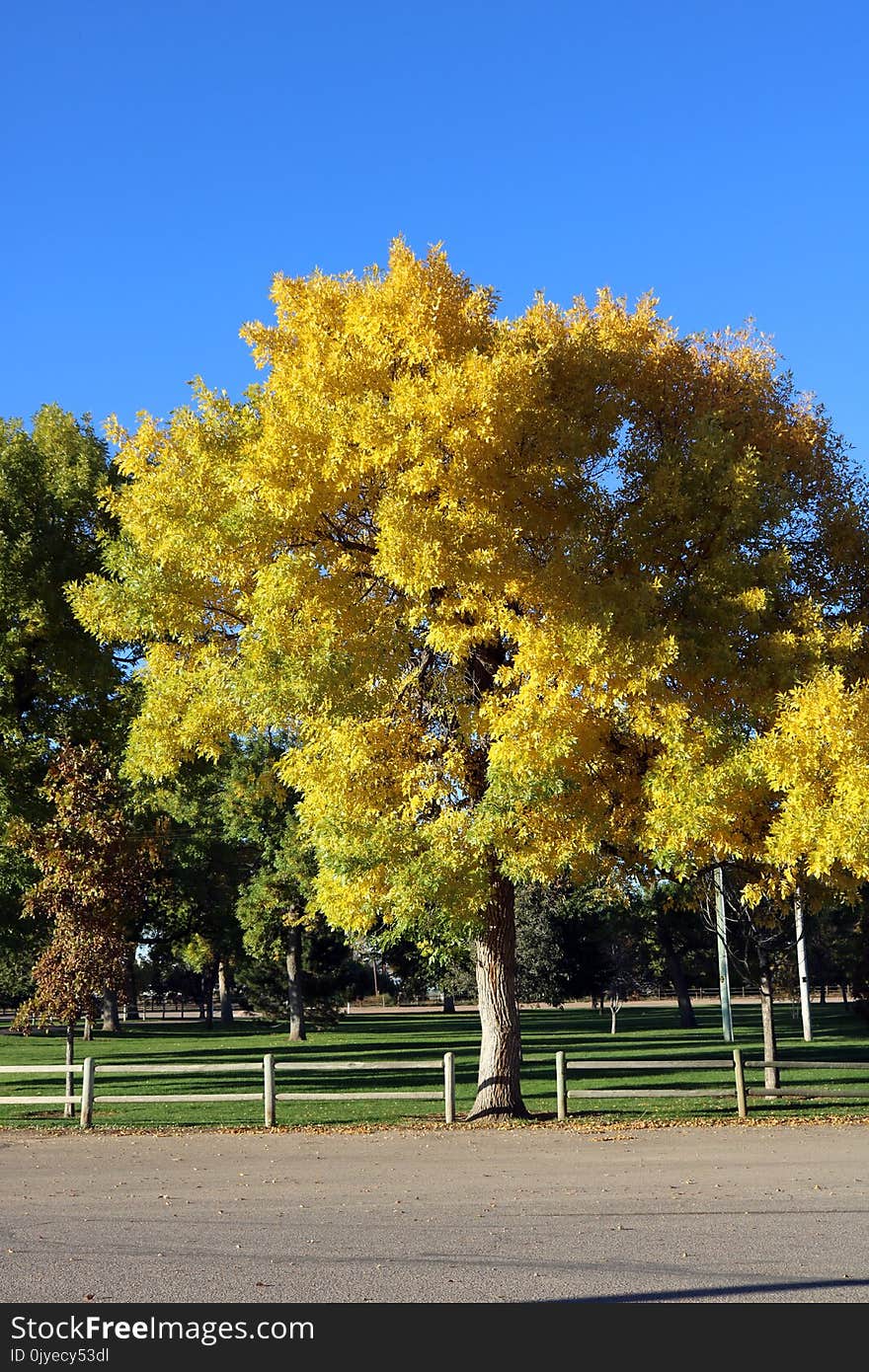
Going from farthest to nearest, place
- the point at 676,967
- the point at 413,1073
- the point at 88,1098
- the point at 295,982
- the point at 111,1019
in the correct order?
the point at 111,1019, the point at 676,967, the point at 295,982, the point at 413,1073, the point at 88,1098

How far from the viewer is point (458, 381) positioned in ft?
50.6

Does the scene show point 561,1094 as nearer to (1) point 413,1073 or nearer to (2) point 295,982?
(1) point 413,1073

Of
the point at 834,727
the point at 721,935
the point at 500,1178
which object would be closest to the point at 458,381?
the point at 834,727

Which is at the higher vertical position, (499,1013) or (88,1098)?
(499,1013)

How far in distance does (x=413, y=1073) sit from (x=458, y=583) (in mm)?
16750

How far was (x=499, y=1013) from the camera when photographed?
62.9 ft

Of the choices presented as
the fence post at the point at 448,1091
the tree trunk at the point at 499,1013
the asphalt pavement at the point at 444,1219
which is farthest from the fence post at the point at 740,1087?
the fence post at the point at 448,1091

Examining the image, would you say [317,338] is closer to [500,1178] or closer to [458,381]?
[458,381]

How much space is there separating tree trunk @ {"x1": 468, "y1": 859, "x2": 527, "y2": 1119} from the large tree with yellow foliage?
8cm

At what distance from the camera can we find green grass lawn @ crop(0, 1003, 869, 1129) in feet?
66.5

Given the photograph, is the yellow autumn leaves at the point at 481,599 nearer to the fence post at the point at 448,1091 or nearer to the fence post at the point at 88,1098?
the fence post at the point at 448,1091

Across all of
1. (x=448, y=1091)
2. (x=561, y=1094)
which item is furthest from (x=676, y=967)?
(x=448, y=1091)

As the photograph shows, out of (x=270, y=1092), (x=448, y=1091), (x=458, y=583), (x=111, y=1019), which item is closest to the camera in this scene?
(x=458, y=583)
